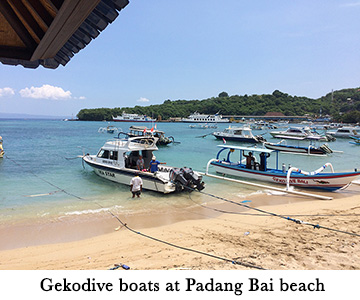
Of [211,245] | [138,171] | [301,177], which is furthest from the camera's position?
[301,177]

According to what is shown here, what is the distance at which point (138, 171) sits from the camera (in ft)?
49.9

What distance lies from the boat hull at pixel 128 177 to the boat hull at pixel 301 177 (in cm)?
653

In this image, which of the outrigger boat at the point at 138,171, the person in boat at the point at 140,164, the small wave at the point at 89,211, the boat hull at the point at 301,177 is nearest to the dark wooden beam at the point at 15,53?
the small wave at the point at 89,211

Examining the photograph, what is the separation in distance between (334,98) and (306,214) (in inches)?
8569

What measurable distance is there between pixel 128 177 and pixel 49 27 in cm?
1325

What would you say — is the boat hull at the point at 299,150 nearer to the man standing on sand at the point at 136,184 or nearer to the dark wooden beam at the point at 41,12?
the man standing on sand at the point at 136,184

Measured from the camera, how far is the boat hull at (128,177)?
45.8 ft

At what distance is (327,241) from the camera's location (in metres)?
8.03

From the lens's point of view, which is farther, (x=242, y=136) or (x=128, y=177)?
(x=242, y=136)

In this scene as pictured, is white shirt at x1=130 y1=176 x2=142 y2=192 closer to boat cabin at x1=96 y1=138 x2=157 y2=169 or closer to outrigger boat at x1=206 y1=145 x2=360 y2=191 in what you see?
boat cabin at x1=96 y1=138 x2=157 y2=169

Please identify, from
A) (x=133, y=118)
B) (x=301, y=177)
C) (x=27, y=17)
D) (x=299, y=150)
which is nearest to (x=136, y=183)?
(x=301, y=177)

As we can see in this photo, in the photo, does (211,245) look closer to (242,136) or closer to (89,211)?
(89,211)

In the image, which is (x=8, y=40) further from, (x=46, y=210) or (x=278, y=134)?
(x=278, y=134)

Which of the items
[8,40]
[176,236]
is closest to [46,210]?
[176,236]
